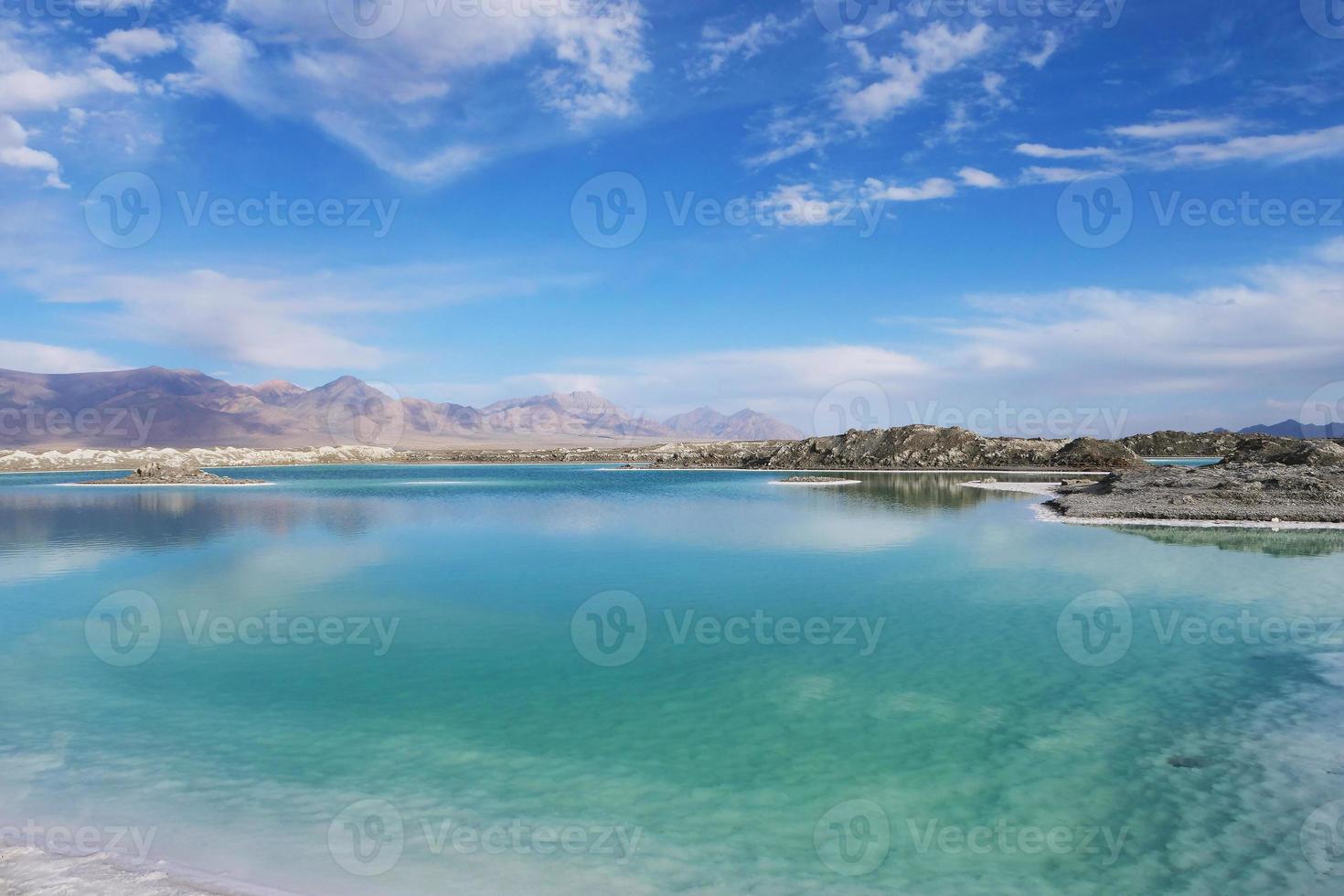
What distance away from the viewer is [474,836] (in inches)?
318

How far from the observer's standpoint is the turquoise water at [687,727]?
770 cm

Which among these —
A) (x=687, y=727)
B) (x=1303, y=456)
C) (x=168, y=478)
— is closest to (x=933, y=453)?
(x=1303, y=456)

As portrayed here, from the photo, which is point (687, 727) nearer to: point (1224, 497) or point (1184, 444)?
point (1224, 497)

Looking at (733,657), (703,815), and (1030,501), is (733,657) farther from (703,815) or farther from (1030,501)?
(1030,501)

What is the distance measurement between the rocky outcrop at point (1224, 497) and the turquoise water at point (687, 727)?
14429mm

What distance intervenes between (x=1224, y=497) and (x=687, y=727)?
43.5 m

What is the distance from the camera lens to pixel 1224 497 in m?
41.8

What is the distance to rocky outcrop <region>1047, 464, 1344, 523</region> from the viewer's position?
37656 millimetres

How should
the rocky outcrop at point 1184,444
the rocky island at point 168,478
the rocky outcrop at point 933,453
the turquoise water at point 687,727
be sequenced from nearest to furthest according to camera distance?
the turquoise water at point 687,727
the rocky island at point 168,478
the rocky outcrop at point 933,453
the rocky outcrop at point 1184,444

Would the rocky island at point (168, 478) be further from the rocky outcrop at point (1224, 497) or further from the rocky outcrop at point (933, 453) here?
the rocky outcrop at point (1224, 497)

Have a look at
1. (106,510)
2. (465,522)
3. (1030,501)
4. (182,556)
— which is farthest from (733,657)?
(106,510)

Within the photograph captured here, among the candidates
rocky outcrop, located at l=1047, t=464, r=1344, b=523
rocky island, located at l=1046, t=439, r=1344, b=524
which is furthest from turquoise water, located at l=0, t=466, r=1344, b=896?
rocky outcrop, located at l=1047, t=464, r=1344, b=523

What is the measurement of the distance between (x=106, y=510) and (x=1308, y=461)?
304 feet

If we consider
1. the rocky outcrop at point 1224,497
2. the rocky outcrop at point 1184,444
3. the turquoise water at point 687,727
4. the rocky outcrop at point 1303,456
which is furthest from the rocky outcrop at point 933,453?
the turquoise water at point 687,727
